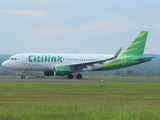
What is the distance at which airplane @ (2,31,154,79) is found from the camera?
205 ft

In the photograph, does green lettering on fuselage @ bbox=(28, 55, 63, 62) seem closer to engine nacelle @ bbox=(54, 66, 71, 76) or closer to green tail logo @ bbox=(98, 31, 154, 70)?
engine nacelle @ bbox=(54, 66, 71, 76)

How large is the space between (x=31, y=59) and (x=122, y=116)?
44.4 meters

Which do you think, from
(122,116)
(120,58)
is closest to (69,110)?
(122,116)

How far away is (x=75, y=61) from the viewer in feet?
214

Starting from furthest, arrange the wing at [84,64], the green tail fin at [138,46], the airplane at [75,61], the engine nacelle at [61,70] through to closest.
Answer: the green tail fin at [138,46] < the airplane at [75,61] < the wing at [84,64] < the engine nacelle at [61,70]

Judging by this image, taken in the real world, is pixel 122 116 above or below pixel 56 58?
below

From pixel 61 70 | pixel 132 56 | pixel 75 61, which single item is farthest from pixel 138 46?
pixel 61 70

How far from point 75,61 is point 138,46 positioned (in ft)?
30.8

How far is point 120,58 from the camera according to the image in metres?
66.1

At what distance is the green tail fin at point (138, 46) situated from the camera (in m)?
66.9

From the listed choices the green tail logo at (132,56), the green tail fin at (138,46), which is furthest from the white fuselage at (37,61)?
the green tail fin at (138,46)

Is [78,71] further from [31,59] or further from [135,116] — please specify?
[135,116]

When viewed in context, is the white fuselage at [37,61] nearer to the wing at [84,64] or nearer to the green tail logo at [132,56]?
the wing at [84,64]

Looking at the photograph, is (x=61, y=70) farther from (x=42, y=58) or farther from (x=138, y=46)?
(x=138, y=46)
